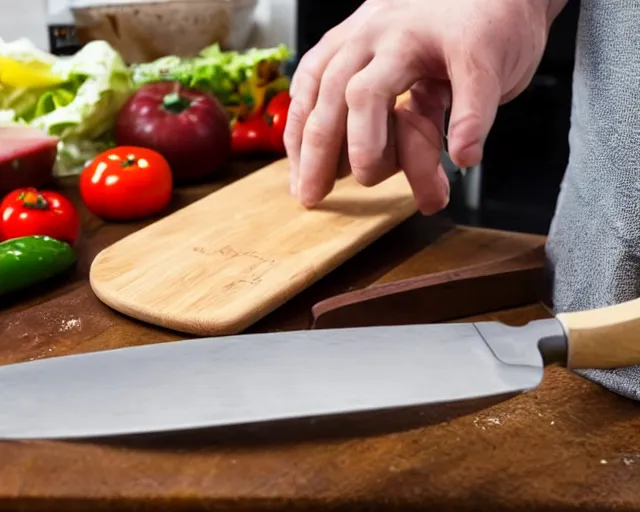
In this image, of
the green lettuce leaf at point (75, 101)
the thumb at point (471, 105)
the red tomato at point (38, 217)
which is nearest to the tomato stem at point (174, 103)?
the green lettuce leaf at point (75, 101)

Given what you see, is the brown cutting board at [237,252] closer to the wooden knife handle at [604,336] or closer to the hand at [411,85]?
the hand at [411,85]

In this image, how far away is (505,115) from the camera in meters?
A: 1.39

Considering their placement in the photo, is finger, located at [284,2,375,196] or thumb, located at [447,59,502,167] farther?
finger, located at [284,2,375,196]

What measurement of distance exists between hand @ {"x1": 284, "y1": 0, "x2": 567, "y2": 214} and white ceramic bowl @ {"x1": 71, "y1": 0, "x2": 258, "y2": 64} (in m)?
0.65

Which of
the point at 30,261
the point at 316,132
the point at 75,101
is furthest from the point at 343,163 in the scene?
the point at 75,101

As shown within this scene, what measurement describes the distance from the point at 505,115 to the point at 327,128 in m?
0.68

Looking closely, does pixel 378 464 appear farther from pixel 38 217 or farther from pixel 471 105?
pixel 38 217

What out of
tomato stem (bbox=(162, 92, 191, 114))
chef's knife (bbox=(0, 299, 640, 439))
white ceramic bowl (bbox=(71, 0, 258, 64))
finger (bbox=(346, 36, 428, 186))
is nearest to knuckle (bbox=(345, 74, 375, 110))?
finger (bbox=(346, 36, 428, 186))

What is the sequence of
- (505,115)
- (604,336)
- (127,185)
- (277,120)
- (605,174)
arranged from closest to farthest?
(604,336), (605,174), (127,185), (277,120), (505,115)

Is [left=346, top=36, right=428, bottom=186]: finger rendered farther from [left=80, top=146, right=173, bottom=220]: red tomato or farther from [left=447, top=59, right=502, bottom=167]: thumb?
[left=80, top=146, right=173, bottom=220]: red tomato

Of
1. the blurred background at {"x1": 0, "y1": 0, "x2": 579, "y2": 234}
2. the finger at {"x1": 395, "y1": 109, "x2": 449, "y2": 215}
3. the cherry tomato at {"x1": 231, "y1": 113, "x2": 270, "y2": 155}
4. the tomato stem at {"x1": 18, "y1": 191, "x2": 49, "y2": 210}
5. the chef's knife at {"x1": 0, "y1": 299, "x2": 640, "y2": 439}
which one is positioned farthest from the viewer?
the blurred background at {"x1": 0, "y1": 0, "x2": 579, "y2": 234}

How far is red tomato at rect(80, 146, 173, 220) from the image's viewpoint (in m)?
0.95

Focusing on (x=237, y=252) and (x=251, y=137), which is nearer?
(x=237, y=252)

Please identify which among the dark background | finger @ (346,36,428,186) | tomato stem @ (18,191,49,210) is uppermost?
finger @ (346,36,428,186)
